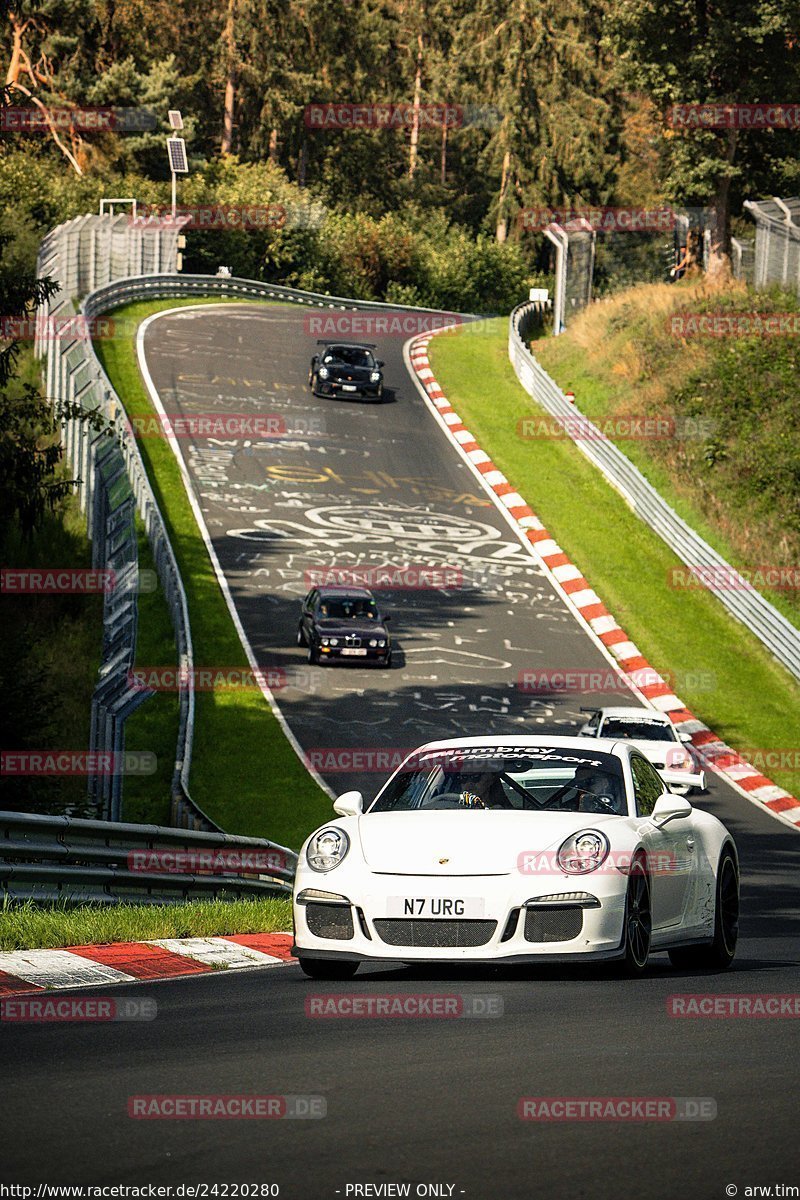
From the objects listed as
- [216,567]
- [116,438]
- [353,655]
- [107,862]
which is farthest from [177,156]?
[107,862]

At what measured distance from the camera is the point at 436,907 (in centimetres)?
895

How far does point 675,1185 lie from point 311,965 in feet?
16.5

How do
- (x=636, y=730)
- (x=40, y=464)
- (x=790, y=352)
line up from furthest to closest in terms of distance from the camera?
(x=790, y=352) → (x=636, y=730) → (x=40, y=464)

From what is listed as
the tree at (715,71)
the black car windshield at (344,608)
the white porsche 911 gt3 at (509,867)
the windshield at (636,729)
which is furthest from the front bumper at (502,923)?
the tree at (715,71)

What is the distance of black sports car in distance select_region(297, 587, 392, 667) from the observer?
30.9 meters

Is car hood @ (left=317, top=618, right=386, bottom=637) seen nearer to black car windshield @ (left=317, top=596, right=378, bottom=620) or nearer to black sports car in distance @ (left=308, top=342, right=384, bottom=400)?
black car windshield @ (left=317, top=596, right=378, bottom=620)

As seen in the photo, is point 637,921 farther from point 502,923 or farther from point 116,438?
point 116,438

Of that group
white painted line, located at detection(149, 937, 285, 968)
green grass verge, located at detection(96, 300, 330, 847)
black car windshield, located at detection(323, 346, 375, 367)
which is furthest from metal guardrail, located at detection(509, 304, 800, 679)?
white painted line, located at detection(149, 937, 285, 968)

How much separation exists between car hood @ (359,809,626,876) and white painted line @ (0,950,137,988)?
147 cm

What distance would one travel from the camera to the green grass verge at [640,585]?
101 ft

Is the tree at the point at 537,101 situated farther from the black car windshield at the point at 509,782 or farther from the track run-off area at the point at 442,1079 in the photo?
the black car windshield at the point at 509,782

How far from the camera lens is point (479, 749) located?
10438 mm

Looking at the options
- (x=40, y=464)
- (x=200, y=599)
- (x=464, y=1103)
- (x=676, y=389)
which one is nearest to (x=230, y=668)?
(x=200, y=599)

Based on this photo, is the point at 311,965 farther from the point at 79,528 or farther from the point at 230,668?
the point at 79,528
